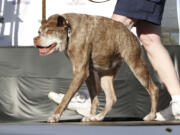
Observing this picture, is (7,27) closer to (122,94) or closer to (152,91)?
(122,94)

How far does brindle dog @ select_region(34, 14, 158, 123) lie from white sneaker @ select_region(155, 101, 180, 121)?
0.22m

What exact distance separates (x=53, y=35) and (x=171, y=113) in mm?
997

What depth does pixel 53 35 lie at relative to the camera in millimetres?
2174

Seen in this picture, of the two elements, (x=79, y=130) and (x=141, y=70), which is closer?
(x=79, y=130)

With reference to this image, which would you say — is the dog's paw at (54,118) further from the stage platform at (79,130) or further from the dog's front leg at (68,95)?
the stage platform at (79,130)

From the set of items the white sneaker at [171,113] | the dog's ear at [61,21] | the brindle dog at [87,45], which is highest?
the dog's ear at [61,21]

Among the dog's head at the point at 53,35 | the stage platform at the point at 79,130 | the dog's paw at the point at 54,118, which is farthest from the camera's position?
the dog's head at the point at 53,35

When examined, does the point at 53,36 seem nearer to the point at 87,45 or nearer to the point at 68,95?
the point at 87,45

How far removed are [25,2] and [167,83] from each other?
386 cm

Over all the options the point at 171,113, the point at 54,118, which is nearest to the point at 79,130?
the point at 54,118

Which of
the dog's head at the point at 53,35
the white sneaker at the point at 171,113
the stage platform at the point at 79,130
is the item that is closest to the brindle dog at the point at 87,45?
the dog's head at the point at 53,35

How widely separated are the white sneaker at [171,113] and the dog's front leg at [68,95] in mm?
699

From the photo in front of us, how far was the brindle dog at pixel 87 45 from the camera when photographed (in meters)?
2.16

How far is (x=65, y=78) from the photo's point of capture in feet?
19.5
